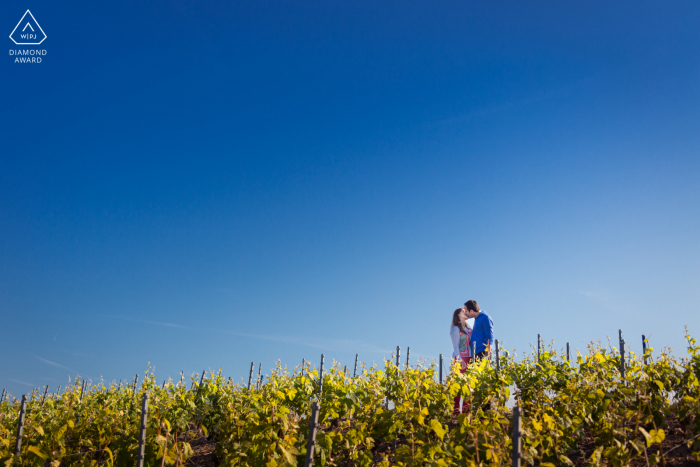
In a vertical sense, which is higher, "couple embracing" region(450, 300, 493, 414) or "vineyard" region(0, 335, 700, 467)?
"couple embracing" region(450, 300, 493, 414)

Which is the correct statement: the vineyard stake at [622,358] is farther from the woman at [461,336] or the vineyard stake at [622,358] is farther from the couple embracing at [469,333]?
the woman at [461,336]

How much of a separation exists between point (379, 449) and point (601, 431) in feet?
8.66

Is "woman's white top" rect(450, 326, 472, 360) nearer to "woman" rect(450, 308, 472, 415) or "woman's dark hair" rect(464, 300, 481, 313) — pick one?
"woman" rect(450, 308, 472, 415)

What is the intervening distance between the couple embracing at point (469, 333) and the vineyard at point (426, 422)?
1.27 ft

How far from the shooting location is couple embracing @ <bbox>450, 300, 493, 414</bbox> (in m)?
7.42

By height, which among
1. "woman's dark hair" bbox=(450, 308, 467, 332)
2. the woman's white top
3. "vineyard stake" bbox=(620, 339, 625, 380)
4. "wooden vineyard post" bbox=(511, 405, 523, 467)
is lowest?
"wooden vineyard post" bbox=(511, 405, 523, 467)

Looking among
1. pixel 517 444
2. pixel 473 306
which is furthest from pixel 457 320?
pixel 517 444

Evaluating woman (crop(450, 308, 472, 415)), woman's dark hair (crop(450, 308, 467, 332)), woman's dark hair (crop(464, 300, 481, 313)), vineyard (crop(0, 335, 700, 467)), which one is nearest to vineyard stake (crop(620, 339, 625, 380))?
vineyard (crop(0, 335, 700, 467))

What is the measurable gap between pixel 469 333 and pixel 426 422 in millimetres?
2474

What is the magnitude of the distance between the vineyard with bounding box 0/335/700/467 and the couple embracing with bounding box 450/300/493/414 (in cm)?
39

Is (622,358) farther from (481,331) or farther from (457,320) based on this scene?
(457,320)

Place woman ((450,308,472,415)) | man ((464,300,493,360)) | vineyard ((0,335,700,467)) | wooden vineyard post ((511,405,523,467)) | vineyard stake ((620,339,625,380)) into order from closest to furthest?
wooden vineyard post ((511,405,523,467)), vineyard ((0,335,700,467)), vineyard stake ((620,339,625,380)), man ((464,300,493,360)), woman ((450,308,472,415))

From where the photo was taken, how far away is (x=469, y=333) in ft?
25.6

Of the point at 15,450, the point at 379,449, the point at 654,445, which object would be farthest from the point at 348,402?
the point at 15,450
